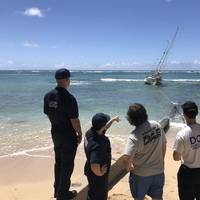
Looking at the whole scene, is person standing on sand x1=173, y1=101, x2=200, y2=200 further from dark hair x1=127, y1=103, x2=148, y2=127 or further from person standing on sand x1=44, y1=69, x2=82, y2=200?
person standing on sand x1=44, y1=69, x2=82, y2=200

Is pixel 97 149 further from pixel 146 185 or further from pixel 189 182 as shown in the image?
pixel 189 182

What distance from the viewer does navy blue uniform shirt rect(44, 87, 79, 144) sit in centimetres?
464

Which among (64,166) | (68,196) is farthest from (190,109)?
(68,196)

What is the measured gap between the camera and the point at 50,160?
9.12 m

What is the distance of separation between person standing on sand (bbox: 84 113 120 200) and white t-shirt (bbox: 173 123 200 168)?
0.75 meters

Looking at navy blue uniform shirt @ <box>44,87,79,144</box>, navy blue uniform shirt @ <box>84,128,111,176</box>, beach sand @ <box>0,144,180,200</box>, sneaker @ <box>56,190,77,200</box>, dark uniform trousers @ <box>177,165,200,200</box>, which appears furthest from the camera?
beach sand @ <box>0,144,180,200</box>

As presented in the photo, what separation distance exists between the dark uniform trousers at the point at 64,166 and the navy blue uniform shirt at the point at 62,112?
0.11m

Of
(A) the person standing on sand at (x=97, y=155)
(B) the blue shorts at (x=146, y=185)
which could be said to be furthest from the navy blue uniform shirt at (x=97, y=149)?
(B) the blue shorts at (x=146, y=185)

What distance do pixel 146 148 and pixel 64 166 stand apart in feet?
4.60

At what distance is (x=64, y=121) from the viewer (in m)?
4.72

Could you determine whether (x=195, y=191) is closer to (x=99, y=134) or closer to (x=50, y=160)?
(x=99, y=134)

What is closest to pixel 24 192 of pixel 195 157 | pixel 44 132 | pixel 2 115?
pixel 195 157

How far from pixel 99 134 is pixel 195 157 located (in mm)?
1045

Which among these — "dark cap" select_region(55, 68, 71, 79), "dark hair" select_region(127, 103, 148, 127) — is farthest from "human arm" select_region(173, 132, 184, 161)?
"dark cap" select_region(55, 68, 71, 79)
